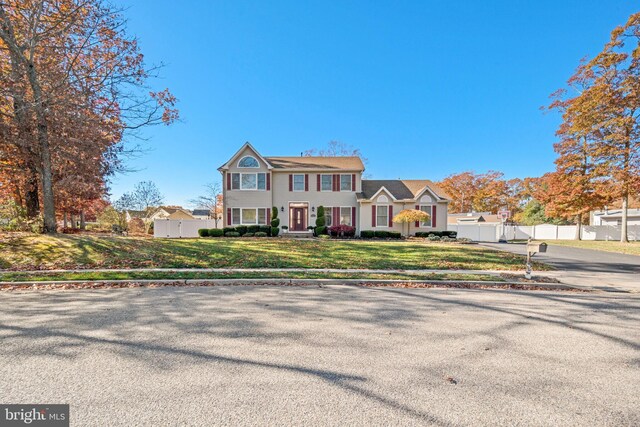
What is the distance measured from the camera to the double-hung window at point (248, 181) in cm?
2180

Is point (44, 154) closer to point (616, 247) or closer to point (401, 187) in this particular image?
point (401, 187)

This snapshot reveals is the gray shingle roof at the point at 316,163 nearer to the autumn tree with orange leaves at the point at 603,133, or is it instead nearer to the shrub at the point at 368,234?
the shrub at the point at 368,234

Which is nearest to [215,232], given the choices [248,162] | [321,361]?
[248,162]

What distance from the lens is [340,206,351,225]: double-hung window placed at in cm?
2253

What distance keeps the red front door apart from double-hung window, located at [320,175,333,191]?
8.31 ft

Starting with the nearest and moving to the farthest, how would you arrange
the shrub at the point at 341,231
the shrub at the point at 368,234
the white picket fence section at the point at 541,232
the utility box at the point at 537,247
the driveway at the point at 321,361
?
the driveway at the point at 321,361 < the utility box at the point at 537,247 < the shrub at the point at 341,231 < the shrub at the point at 368,234 < the white picket fence section at the point at 541,232

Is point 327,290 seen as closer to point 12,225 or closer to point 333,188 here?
point 12,225

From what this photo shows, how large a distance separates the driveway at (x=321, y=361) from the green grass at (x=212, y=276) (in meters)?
1.84

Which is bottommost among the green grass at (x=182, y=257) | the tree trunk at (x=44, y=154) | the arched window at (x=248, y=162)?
the green grass at (x=182, y=257)

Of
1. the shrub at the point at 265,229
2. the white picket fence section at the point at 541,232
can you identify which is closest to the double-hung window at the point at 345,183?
the shrub at the point at 265,229

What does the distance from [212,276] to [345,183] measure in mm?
16594

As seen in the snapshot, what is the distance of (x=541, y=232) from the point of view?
30688 mm

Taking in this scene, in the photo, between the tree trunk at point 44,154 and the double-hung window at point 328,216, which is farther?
the double-hung window at point 328,216

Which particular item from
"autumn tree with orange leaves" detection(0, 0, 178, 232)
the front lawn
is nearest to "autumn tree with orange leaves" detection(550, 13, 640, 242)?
the front lawn
